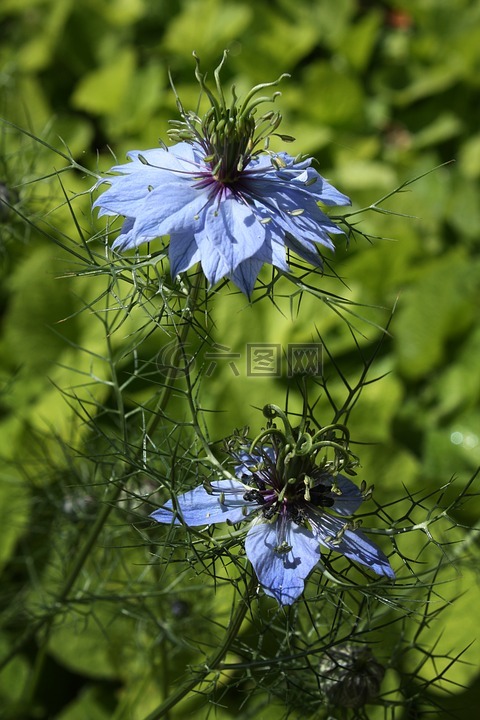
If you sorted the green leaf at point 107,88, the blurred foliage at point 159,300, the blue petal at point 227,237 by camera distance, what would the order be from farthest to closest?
the green leaf at point 107,88, the blurred foliage at point 159,300, the blue petal at point 227,237

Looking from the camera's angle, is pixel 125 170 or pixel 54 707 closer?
pixel 125 170

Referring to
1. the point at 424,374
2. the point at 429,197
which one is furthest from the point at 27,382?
the point at 429,197

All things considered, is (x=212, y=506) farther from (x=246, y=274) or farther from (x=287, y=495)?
(x=246, y=274)

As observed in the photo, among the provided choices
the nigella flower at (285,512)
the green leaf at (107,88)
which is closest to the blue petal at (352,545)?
the nigella flower at (285,512)

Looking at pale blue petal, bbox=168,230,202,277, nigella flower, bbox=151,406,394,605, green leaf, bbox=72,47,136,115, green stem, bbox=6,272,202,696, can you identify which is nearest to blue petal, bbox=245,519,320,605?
nigella flower, bbox=151,406,394,605

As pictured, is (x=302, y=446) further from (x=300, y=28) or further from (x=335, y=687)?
(x=300, y=28)

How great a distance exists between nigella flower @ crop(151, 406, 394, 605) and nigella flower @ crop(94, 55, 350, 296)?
0.54 feet

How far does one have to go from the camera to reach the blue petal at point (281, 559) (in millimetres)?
700

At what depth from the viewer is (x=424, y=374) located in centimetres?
204

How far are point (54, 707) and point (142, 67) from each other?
1980 millimetres

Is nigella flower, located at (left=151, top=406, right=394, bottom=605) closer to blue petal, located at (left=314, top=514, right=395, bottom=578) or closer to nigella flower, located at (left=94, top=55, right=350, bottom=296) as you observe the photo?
blue petal, located at (left=314, top=514, right=395, bottom=578)

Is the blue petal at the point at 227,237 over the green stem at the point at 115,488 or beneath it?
over

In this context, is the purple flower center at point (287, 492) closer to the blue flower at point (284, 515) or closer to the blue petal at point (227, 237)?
the blue flower at point (284, 515)

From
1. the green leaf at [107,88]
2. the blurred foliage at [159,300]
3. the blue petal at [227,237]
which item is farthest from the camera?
the green leaf at [107,88]
